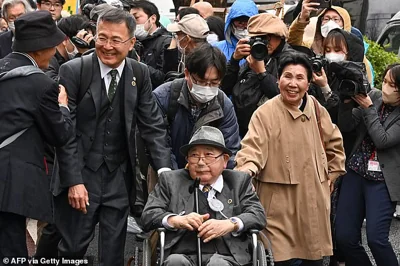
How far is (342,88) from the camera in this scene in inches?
245

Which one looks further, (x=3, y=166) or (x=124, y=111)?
(x=124, y=111)

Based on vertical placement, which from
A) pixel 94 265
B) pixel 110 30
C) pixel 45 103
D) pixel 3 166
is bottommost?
pixel 94 265

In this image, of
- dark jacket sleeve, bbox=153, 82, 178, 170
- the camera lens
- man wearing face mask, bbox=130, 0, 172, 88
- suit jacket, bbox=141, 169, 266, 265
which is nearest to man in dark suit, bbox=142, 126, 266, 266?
suit jacket, bbox=141, 169, 266, 265

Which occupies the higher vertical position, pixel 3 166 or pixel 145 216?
pixel 3 166

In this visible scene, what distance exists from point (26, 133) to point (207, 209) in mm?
1277

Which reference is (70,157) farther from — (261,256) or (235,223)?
(261,256)

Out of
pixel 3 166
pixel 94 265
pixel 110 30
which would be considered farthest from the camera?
pixel 94 265

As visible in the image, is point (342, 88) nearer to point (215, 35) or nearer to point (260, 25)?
point (260, 25)

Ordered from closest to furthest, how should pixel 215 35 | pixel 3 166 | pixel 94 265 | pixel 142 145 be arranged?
pixel 3 166 < pixel 142 145 < pixel 94 265 < pixel 215 35

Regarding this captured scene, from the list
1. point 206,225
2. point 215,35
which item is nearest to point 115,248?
point 206,225

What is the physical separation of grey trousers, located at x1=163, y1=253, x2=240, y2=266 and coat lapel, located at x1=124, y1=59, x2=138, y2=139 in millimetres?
1038

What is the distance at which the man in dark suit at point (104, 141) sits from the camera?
5477 mm

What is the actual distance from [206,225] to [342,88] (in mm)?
1922

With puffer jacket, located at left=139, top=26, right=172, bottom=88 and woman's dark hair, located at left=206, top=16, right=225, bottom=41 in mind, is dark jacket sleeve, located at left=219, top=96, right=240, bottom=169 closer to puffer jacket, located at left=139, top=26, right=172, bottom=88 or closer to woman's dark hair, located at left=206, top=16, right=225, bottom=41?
puffer jacket, located at left=139, top=26, right=172, bottom=88
